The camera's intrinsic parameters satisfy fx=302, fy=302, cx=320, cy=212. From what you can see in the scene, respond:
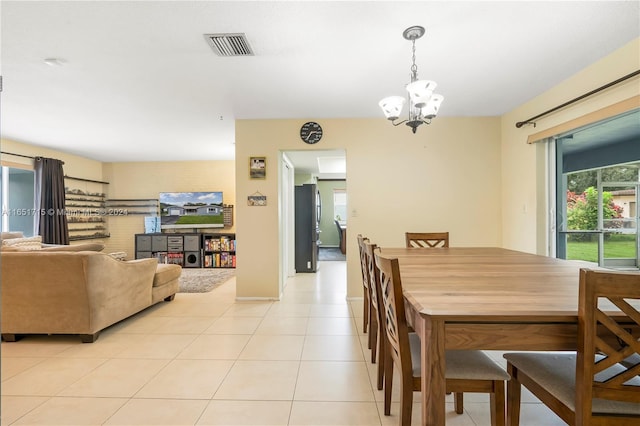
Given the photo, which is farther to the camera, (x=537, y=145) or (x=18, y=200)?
(x=18, y=200)

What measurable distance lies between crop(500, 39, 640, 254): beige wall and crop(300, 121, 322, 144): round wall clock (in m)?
2.44

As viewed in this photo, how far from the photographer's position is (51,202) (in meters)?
5.43

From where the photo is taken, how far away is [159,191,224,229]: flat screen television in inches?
264

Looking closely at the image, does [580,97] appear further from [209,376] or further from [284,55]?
[209,376]

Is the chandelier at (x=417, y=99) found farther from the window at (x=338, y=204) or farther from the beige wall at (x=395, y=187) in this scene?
the window at (x=338, y=204)

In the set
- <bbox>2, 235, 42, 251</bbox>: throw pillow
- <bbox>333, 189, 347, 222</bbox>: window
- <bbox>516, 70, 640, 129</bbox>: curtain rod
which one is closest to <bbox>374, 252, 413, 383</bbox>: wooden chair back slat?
<bbox>516, 70, 640, 129</bbox>: curtain rod

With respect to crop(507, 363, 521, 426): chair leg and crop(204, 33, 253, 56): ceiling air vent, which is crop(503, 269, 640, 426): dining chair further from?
crop(204, 33, 253, 56): ceiling air vent

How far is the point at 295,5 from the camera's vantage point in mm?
1929

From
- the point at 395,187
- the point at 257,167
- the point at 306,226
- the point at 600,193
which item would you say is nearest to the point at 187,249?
the point at 306,226

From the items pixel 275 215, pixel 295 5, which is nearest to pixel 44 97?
pixel 275 215

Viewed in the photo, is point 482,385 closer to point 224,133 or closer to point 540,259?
point 540,259

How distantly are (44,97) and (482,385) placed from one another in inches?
182

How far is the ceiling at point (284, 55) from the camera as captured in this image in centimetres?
199

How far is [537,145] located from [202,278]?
537 centimetres
